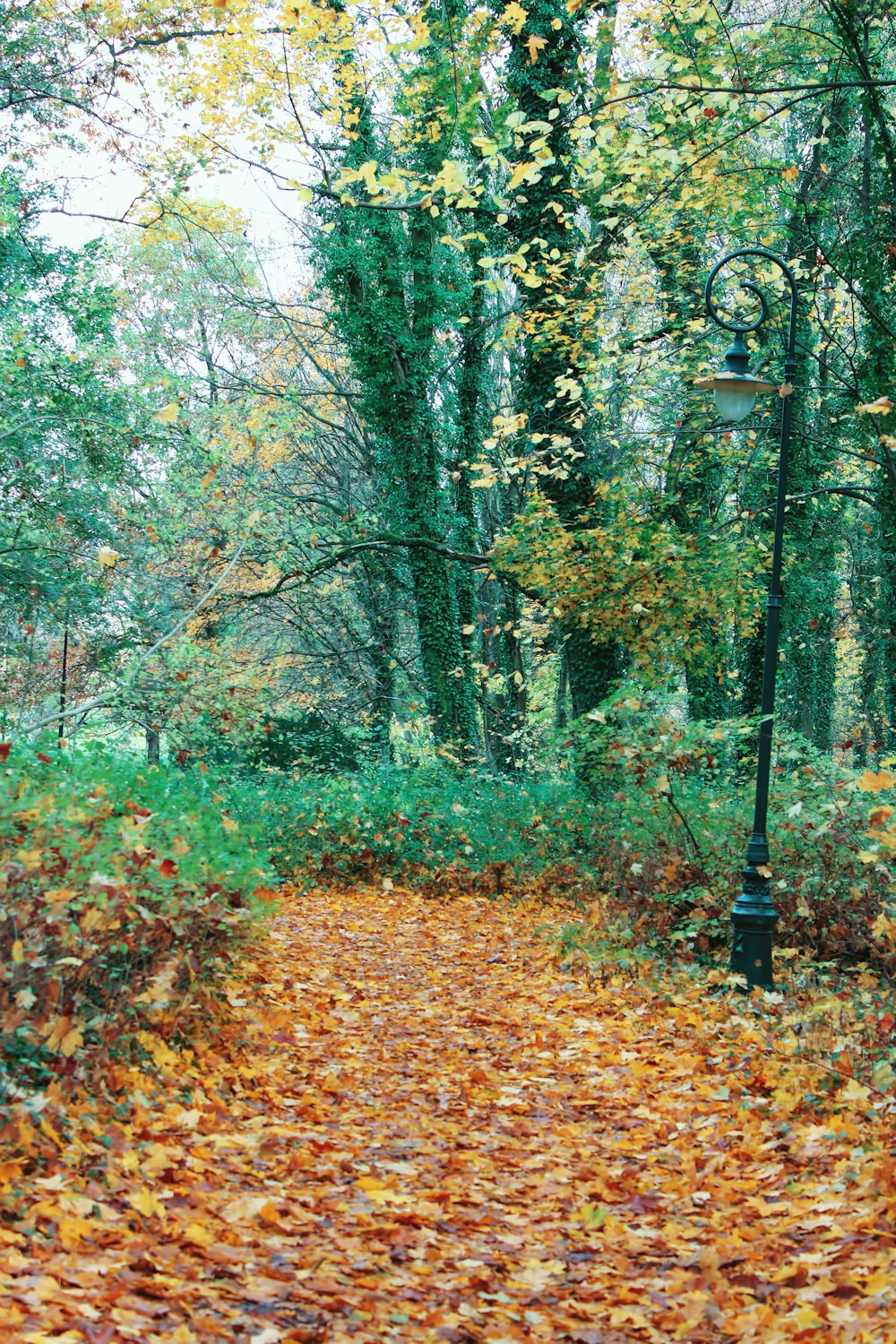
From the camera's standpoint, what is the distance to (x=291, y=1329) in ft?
10.6

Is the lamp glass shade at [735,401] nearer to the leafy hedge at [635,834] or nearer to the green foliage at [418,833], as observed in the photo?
the leafy hedge at [635,834]

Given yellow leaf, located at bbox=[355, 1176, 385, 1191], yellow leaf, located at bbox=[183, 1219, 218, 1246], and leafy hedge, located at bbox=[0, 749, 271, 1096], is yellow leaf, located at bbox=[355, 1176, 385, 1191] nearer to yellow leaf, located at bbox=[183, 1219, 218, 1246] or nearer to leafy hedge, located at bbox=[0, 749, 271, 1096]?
yellow leaf, located at bbox=[183, 1219, 218, 1246]

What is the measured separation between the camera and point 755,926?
24.4 ft

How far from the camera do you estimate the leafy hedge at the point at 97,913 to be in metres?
4.52

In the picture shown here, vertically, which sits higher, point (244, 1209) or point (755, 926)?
point (755, 926)

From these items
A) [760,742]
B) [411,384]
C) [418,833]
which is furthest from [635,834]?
[411,384]

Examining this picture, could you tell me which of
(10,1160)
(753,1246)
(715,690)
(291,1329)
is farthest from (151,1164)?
(715,690)

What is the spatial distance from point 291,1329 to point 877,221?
11.3 m

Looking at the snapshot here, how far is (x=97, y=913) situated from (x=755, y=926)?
459 centimetres

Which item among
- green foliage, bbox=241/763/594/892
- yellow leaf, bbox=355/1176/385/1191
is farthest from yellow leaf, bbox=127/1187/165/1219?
green foliage, bbox=241/763/594/892

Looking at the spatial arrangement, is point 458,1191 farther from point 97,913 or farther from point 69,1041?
point 97,913

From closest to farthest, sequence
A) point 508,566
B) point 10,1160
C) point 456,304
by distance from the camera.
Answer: point 10,1160 → point 508,566 → point 456,304

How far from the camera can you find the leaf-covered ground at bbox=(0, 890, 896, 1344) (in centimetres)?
341

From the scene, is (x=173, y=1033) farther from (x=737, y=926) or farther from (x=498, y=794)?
(x=498, y=794)
